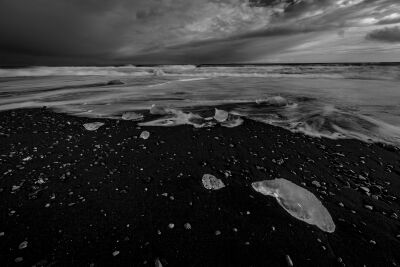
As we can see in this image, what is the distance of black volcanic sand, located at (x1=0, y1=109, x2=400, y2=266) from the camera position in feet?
7.25

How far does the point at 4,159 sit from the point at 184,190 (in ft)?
8.27

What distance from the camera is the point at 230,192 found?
9.84 feet

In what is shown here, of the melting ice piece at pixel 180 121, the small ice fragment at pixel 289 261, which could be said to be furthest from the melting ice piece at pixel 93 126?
the small ice fragment at pixel 289 261

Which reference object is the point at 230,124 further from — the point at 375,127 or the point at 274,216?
the point at 375,127

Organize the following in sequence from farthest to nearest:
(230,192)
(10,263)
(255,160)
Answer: (255,160)
(230,192)
(10,263)

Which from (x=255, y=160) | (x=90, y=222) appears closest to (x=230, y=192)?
(x=255, y=160)

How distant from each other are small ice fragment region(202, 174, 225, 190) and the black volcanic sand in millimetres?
86

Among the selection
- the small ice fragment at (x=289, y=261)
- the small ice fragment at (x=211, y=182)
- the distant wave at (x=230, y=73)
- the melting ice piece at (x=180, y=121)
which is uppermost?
the melting ice piece at (x=180, y=121)

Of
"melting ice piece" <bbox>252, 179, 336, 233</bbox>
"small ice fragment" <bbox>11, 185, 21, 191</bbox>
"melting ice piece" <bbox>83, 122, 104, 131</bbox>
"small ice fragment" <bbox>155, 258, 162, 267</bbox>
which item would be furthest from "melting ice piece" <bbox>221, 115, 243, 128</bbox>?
"small ice fragment" <bbox>11, 185, 21, 191</bbox>

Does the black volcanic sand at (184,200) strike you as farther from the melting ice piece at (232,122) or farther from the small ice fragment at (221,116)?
the small ice fragment at (221,116)

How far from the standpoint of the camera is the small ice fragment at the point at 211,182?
3.09 meters

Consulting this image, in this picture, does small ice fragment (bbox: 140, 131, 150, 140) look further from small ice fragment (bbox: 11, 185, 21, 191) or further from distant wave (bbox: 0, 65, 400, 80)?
distant wave (bbox: 0, 65, 400, 80)

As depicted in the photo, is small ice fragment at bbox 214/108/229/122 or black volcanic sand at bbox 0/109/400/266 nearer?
black volcanic sand at bbox 0/109/400/266

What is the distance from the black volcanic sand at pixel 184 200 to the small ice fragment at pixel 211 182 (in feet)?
0.28
